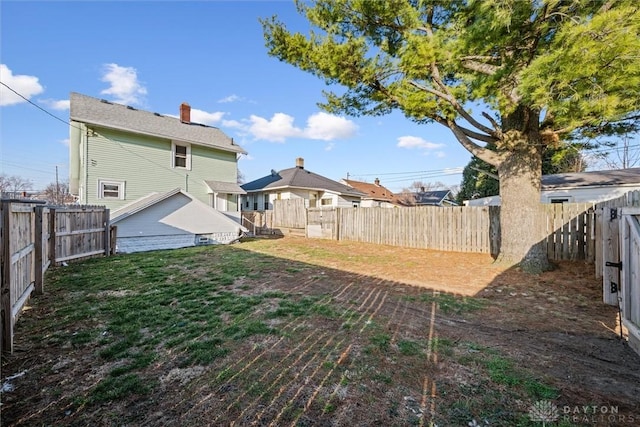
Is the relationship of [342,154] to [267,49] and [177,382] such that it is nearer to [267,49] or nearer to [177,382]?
[267,49]

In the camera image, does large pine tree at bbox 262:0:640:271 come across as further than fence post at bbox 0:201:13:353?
Yes

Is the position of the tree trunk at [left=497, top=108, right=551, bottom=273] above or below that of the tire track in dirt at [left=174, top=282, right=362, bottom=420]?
above

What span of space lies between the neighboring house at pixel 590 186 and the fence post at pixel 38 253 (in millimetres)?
18874

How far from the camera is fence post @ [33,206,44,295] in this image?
4.59m

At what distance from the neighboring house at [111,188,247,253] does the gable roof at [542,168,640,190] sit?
1811 centimetres

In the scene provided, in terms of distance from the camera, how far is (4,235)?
272cm

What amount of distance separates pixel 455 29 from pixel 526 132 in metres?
2.87

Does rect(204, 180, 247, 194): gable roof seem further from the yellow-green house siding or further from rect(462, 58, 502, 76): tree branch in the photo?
rect(462, 58, 502, 76): tree branch

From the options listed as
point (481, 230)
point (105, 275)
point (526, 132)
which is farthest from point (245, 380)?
point (481, 230)

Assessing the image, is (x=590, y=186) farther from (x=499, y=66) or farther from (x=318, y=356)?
(x=318, y=356)

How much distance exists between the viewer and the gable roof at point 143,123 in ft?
40.0

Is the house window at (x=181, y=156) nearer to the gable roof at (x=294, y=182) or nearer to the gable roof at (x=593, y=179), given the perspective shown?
the gable roof at (x=294, y=182)

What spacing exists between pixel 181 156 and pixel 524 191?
605 inches

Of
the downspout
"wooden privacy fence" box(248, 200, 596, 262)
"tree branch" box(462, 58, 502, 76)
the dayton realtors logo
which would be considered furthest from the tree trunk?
the downspout
